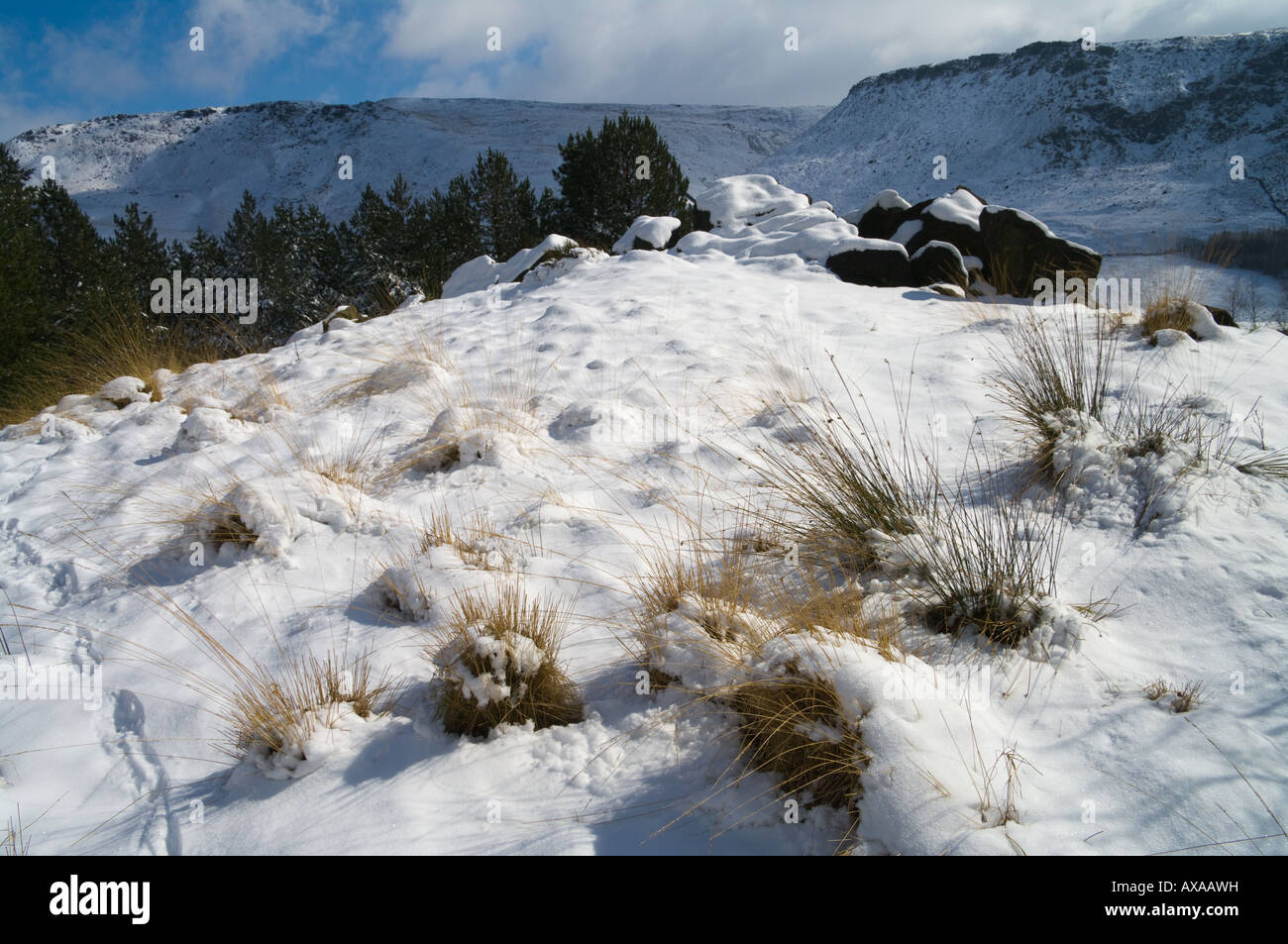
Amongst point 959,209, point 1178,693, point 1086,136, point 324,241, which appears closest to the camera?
point 1178,693

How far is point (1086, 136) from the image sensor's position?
3766 cm

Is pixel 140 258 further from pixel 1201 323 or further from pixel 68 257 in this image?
pixel 1201 323

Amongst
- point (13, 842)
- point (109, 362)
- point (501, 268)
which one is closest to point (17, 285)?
point (109, 362)

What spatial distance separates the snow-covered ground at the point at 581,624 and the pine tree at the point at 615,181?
48.0ft

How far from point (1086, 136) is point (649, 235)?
4113cm

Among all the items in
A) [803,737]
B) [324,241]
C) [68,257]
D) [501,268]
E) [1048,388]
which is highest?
[324,241]

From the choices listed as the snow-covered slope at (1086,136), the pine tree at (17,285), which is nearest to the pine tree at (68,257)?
the pine tree at (17,285)

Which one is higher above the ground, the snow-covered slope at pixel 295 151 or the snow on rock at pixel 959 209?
the snow-covered slope at pixel 295 151

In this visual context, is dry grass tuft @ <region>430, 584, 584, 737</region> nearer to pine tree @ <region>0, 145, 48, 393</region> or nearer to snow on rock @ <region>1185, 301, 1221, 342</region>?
snow on rock @ <region>1185, 301, 1221, 342</region>

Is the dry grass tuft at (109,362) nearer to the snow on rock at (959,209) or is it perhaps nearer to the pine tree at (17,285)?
the pine tree at (17,285)

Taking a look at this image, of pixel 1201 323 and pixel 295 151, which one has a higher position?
pixel 295 151

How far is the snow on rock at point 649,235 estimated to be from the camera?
386 inches

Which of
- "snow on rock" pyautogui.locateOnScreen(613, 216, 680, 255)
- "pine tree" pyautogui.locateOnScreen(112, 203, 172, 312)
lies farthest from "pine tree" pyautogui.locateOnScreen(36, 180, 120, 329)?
"snow on rock" pyautogui.locateOnScreen(613, 216, 680, 255)

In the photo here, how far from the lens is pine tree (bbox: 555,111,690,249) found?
17.7 meters
